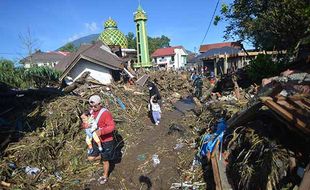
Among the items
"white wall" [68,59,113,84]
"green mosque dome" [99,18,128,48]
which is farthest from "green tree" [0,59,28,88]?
"green mosque dome" [99,18,128,48]

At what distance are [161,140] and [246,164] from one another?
456cm

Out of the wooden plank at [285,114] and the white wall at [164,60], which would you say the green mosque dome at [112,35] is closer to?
the wooden plank at [285,114]

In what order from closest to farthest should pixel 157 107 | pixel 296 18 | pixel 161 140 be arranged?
1. pixel 161 140
2. pixel 157 107
3. pixel 296 18

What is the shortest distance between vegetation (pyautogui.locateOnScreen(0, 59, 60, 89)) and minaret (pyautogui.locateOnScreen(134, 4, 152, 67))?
1601 centimetres

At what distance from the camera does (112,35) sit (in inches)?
1264

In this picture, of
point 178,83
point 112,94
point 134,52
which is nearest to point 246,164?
point 112,94

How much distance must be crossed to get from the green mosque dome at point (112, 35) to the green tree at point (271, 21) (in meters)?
16.8

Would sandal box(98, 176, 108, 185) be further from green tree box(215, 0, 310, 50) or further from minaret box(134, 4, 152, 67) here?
minaret box(134, 4, 152, 67)

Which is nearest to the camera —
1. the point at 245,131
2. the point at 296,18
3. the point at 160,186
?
the point at 245,131

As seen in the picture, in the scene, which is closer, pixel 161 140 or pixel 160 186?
pixel 160 186

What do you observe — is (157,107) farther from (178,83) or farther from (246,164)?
(178,83)

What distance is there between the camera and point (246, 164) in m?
4.79

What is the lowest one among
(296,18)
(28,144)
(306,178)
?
(28,144)

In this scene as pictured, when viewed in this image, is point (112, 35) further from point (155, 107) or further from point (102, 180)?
point (102, 180)
